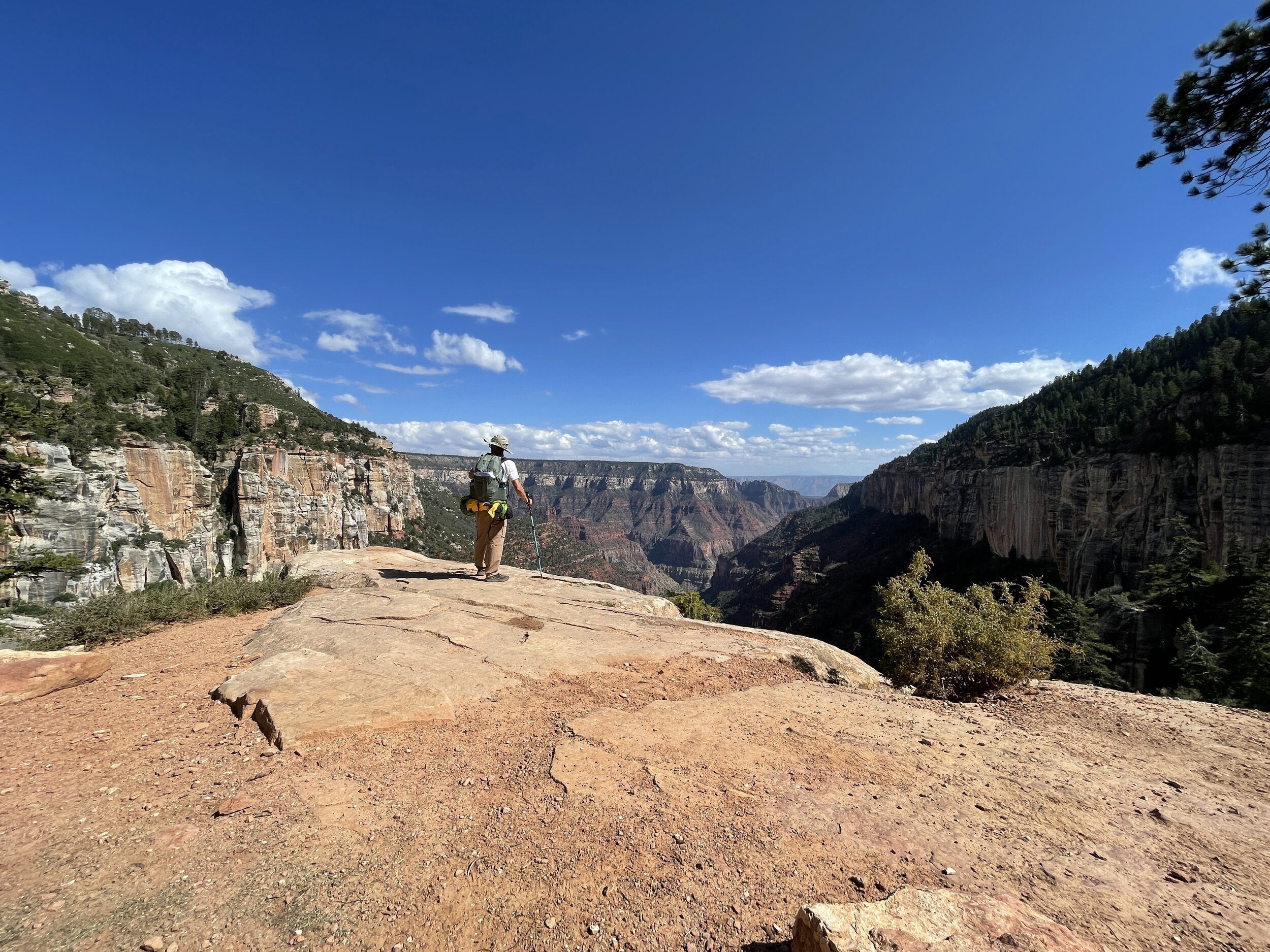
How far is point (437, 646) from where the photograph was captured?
20.8ft

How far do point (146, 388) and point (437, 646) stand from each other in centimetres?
6699

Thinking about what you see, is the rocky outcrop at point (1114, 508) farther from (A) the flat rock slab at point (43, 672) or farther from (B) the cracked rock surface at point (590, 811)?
(A) the flat rock slab at point (43, 672)

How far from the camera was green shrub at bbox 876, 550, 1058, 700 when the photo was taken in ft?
23.8

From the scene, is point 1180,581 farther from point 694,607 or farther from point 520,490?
point 520,490

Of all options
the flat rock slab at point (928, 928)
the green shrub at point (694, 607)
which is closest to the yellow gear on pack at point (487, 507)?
the flat rock slab at point (928, 928)

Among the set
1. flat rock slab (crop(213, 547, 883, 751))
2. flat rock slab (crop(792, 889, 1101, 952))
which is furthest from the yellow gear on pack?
flat rock slab (crop(792, 889, 1101, 952))

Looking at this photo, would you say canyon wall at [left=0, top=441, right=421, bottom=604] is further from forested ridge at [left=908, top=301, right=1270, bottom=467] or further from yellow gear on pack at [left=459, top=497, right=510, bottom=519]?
forested ridge at [left=908, top=301, right=1270, bottom=467]

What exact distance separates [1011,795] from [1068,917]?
1.44 m

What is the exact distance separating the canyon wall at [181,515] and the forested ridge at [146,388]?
2.20 m

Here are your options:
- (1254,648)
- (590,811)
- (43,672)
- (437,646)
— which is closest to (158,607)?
(43,672)

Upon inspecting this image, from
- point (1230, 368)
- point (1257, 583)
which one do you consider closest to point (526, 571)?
point (1257, 583)

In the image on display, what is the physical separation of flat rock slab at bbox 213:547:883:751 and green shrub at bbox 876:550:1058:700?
2.43 feet

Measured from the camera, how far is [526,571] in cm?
1309

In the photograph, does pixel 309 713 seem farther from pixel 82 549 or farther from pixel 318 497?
pixel 318 497
